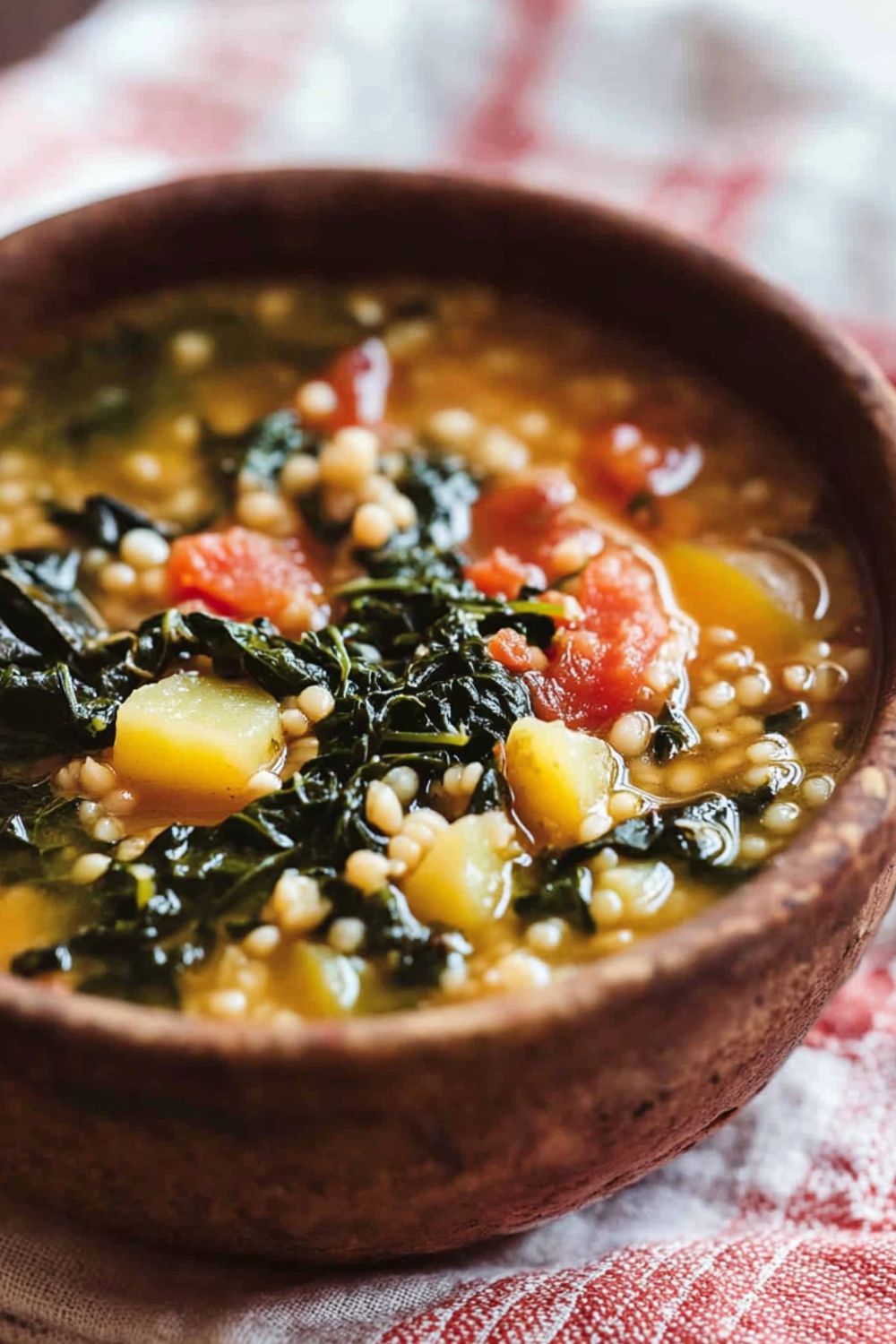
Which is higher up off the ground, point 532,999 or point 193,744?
point 532,999

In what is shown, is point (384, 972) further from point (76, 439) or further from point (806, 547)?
point (76, 439)

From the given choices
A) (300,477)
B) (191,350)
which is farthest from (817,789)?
(191,350)

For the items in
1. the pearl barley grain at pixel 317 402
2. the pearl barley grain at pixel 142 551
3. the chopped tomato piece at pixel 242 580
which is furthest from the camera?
the pearl barley grain at pixel 317 402

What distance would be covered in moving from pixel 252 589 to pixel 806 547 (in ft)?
3.62

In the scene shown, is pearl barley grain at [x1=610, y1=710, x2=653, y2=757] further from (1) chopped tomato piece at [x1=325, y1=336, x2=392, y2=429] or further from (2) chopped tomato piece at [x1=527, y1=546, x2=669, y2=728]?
(1) chopped tomato piece at [x1=325, y1=336, x2=392, y2=429]

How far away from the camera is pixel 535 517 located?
3.38 metres

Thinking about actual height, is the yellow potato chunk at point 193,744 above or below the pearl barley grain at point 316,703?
below

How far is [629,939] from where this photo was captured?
2.53 meters

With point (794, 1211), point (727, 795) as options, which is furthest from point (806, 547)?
point (794, 1211)

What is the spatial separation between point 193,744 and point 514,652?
0.59 m

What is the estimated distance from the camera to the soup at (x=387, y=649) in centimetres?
257

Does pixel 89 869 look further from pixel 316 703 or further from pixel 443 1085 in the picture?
pixel 443 1085

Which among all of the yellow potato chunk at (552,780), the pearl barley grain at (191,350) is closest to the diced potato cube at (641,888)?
the yellow potato chunk at (552,780)

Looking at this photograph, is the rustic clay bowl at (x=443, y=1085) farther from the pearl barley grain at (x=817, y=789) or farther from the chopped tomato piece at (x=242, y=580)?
the chopped tomato piece at (x=242, y=580)
